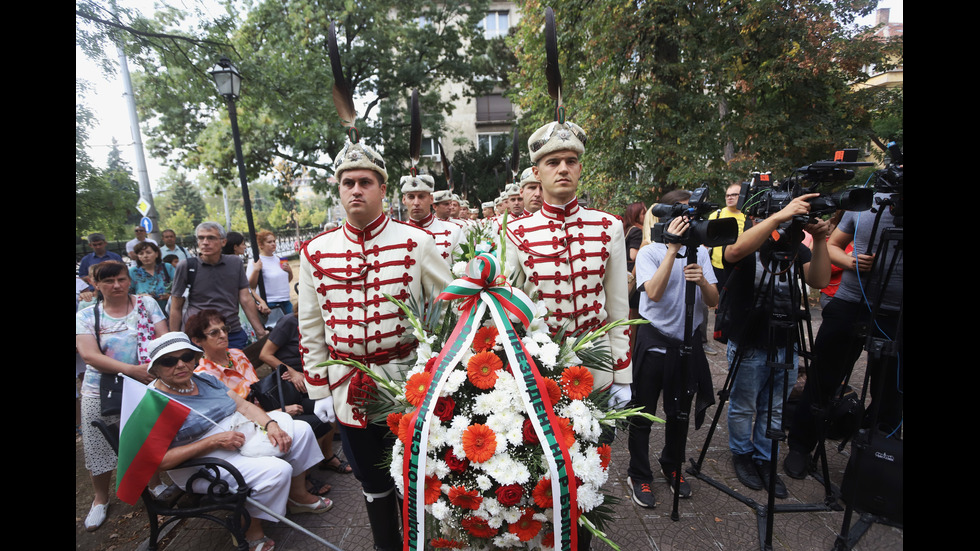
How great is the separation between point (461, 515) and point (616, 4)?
966 centimetres

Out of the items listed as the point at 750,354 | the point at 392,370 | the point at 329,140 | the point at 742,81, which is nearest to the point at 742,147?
the point at 742,81

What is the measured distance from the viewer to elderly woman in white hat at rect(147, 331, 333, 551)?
287 centimetres

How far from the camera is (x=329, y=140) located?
1398 centimetres

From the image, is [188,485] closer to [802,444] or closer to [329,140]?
[802,444]

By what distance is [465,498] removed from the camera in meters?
1.69

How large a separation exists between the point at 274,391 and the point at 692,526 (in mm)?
3465

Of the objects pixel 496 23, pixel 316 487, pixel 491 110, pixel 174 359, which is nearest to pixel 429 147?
pixel 491 110

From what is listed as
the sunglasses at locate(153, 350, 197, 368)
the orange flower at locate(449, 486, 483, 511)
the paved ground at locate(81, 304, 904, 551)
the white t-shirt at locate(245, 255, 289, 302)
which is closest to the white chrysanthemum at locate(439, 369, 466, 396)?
the orange flower at locate(449, 486, 483, 511)

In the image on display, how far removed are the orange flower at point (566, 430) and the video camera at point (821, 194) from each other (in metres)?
2.01

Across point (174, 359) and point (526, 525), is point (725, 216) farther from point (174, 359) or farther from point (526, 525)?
point (174, 359)

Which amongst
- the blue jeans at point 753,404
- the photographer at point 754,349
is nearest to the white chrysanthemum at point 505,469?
the photographer at point 754,349

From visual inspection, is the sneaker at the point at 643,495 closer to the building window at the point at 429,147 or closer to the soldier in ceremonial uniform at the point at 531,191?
the soldier in ceremonial uniform at the point at 531,191

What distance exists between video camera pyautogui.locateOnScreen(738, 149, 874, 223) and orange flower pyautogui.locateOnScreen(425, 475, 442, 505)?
2537 millimetres

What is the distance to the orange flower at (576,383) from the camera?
1.83 meters
